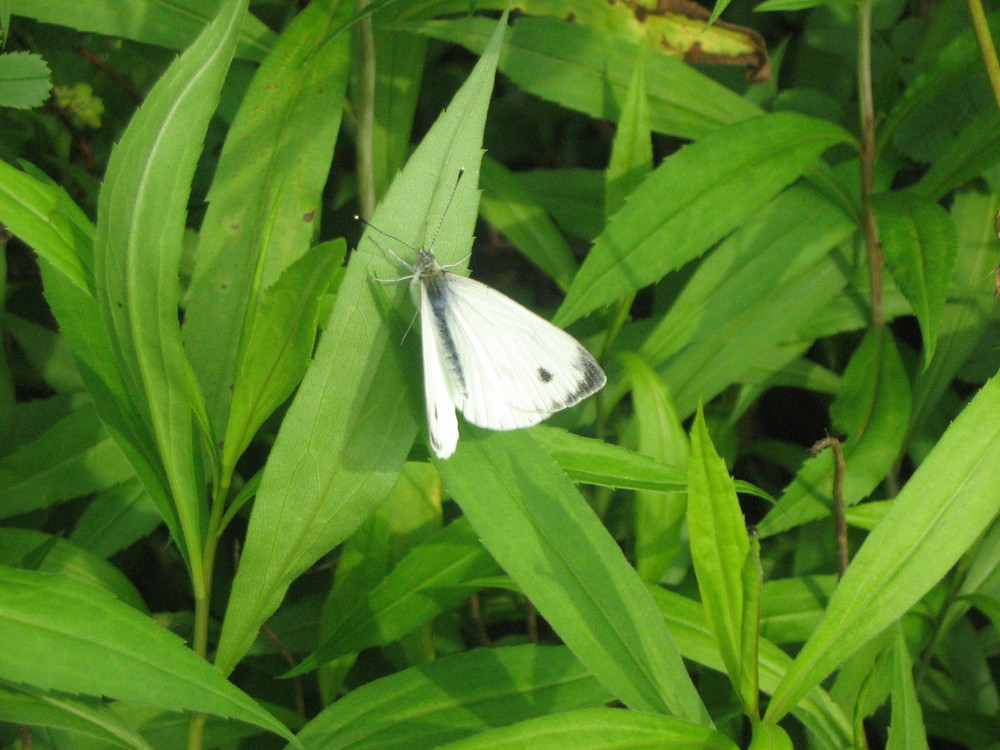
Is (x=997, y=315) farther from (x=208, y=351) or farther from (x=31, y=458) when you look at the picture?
(x=31, y=458)

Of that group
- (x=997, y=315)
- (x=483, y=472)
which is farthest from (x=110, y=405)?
(x=997, y=315)

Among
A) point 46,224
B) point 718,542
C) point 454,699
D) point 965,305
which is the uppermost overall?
point 46,224

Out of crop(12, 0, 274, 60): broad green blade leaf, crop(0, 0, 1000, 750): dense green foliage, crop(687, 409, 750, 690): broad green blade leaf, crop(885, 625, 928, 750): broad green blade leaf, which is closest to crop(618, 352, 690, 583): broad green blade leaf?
crop(0, 0, 1000, 750): dense green foliage

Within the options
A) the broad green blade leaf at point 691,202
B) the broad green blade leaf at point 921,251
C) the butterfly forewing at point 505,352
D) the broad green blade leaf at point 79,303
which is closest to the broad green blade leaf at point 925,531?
the broad green blade leaf at point 921,251

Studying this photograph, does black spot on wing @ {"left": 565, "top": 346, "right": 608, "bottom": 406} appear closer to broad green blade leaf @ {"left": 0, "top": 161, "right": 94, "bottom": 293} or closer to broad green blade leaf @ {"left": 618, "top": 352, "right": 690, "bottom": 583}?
broad green blade leaf @ {"left": 618, "top": 352, "right": 690, "bottom": 583}

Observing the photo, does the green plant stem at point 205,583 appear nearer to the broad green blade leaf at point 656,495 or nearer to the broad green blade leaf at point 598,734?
the broad green blade leaf at point 598,734

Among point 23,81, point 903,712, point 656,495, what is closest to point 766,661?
point 903,712

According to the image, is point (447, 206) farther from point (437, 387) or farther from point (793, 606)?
point (793, 606)
